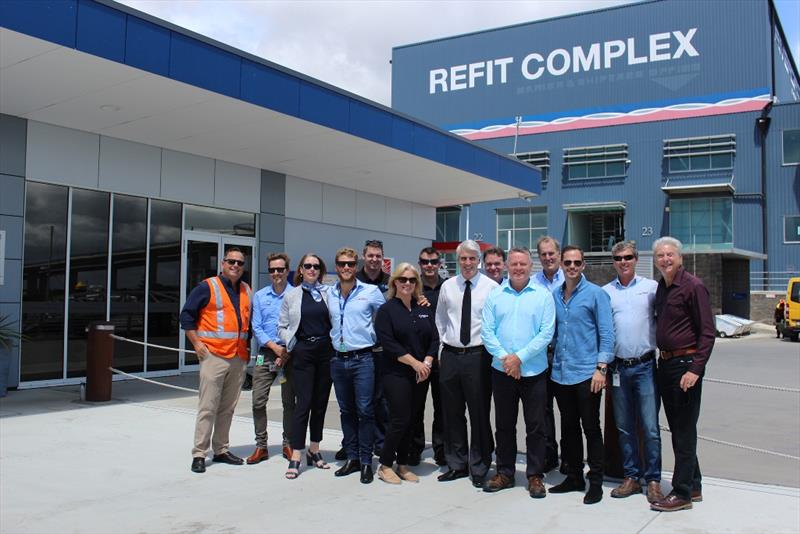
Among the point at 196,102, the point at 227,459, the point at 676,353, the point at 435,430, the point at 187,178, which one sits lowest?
the point at 227,459

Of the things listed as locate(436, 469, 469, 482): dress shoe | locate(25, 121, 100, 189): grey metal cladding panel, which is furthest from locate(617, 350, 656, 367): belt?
locate(25, 121, 100, 189): grey metal cladding panel

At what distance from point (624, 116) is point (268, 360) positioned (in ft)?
127

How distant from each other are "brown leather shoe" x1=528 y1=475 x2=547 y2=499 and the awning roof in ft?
21.3

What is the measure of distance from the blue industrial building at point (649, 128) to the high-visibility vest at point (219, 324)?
33.2 m

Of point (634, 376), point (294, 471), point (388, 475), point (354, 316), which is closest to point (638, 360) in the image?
point (634, 376)

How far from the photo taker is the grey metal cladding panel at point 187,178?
12039 millimetres

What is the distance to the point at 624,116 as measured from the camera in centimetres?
4062

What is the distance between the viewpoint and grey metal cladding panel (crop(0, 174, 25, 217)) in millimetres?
9727

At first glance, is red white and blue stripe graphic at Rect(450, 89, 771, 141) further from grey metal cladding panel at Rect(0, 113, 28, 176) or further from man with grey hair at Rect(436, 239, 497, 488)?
man with grey hair at Rect(436, 239, 497, 488)

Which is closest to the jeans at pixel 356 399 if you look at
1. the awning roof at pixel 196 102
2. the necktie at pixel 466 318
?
the necktie at pixel 466 318

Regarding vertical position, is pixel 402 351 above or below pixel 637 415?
above

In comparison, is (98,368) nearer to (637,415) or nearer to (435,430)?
(435,430)

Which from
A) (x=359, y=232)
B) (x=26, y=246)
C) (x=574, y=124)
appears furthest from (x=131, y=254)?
(x=574, y=124)

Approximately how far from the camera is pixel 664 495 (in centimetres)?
520
